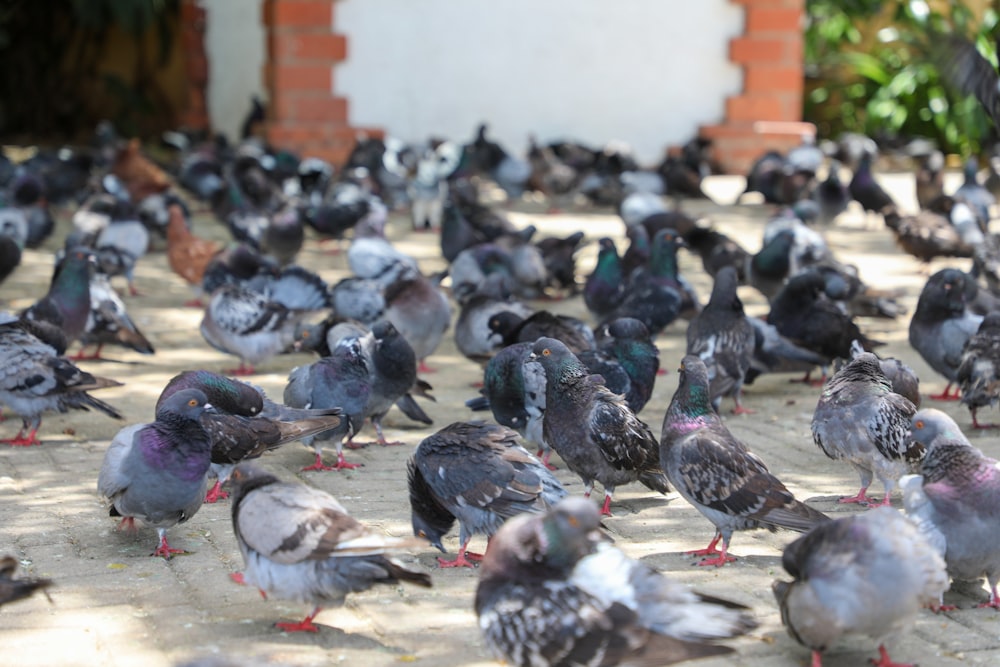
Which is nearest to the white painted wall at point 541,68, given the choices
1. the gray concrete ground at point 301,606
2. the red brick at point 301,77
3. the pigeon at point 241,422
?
the red brick at point 301,77

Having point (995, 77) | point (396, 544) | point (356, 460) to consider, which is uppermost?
point (995, 77)

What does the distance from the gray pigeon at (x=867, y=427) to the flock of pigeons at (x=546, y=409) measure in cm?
1

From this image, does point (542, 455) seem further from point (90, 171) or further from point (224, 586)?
point (90, 171)

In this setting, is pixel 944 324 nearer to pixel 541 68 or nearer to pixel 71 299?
pixel 71 299

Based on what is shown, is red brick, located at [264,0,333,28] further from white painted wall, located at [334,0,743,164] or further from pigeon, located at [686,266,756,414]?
pigeon, located at [686,266,756,414]

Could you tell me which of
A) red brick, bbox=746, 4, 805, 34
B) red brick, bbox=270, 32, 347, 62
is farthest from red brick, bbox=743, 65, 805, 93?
red brick, bbox=270, 32, 347, 62

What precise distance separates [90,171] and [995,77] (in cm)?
1067

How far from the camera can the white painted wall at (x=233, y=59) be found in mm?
19391

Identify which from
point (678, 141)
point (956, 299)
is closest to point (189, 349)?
point (956, 299)

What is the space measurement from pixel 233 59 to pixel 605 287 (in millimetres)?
12894

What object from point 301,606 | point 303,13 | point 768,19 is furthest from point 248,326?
point 768,19

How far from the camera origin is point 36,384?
6324 mm

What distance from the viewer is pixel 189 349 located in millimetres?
8766

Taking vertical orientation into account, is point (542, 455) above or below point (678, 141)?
below
